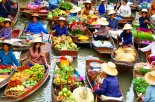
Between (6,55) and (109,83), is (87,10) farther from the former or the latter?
(109,83)

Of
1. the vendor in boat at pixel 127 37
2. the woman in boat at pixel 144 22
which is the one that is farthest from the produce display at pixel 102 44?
the woman in boat at pixel 144 22

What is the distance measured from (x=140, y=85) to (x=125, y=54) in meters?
1.73

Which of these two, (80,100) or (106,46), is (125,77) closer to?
(106,46)

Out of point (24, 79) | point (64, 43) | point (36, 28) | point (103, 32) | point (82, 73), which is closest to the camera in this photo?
point (24, 79)

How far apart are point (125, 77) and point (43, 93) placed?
9.07 feet

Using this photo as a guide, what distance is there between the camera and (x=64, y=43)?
1173cm

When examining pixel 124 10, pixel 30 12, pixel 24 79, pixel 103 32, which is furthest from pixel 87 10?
pixel 24 79

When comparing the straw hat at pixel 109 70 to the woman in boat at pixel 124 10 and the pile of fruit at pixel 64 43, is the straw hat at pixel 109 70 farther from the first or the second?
the woman in boat at pixel 124 10

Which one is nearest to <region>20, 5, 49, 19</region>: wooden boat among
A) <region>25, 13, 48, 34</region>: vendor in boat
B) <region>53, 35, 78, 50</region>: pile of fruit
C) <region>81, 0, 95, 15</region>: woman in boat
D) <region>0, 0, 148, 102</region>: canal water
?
<region>81, 0, 95, 15</region>: woman in boat

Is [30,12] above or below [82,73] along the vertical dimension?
above

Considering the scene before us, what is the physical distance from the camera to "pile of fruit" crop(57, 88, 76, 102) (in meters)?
7.59

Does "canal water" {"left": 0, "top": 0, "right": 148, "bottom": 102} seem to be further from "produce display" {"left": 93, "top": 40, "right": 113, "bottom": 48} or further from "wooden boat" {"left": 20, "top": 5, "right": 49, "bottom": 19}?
"wooden boat" {"left": 20, "top": 5, "right": 49, "bottom": 19}

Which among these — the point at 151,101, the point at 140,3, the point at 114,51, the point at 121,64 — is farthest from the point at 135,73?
the point at 140,3

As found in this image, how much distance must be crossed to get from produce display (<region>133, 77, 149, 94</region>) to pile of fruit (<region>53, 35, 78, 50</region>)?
2827 mm
